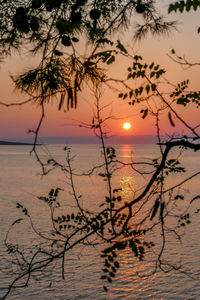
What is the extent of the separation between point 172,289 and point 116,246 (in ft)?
30.6

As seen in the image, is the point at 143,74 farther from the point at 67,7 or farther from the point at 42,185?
the point at 42,185

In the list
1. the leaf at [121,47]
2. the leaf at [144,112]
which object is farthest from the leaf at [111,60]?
the leaf at [144,112]

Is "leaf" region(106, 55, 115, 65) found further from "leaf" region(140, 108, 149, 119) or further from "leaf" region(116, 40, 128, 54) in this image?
"leaf" region(140, 108, 149, 119)

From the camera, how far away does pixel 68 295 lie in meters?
10.8

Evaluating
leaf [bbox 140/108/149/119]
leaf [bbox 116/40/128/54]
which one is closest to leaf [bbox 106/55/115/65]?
leaf [bbox 116/40/128/54]

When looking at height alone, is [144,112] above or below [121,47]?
below

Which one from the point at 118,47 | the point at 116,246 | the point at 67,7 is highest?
the point at 67,7

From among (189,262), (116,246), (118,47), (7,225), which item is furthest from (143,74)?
(7,225)

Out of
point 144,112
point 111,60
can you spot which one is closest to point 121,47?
point 111,60

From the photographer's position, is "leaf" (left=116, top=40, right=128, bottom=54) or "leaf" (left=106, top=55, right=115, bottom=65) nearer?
"leaf" (left=116, top=40, right=128, bottom=54)

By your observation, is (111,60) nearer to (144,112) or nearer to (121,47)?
(121,47)

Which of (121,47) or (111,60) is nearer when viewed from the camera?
(121,47)

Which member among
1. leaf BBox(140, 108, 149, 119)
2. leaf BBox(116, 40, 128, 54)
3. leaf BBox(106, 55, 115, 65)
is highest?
leaf BBox(116, 40, 128, 54)

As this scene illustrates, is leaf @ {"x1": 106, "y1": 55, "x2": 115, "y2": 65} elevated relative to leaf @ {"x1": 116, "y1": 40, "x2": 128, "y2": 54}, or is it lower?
lower
